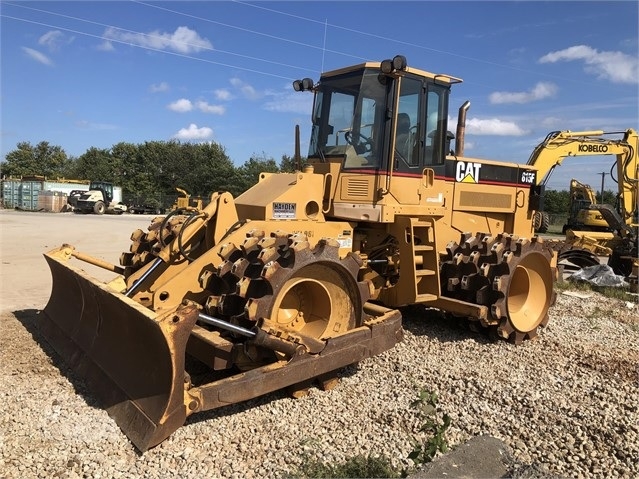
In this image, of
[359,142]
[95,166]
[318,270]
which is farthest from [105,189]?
[318,270]

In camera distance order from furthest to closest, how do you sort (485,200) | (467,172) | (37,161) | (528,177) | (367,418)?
(37,161) < (528,177) < (485,200) < (467,172) < (367,418)

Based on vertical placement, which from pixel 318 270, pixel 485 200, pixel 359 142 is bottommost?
pixel 318 270

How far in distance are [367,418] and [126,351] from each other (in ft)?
7.04

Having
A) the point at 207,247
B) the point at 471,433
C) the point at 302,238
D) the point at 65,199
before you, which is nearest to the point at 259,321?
the point at 302,238

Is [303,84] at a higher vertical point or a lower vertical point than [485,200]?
higher

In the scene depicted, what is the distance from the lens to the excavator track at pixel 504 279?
6398 millimetres

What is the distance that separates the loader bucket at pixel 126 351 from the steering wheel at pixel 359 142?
313cm

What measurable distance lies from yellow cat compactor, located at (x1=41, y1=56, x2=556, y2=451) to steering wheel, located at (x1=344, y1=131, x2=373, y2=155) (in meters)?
0.01

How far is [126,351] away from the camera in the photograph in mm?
4543

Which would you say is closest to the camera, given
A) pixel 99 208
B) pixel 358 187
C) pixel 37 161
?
pixel 358 187

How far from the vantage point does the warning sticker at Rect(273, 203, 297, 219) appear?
559 centimetres

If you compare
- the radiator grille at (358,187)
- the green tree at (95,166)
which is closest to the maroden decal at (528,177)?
the radiator grille at (358,187)

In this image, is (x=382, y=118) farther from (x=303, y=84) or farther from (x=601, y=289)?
(x=601, y=289)

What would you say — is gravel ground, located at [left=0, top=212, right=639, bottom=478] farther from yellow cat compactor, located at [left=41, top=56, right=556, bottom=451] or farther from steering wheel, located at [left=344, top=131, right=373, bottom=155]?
steering wheel, located at [left=344, top=131, right=373, bottom=155]
